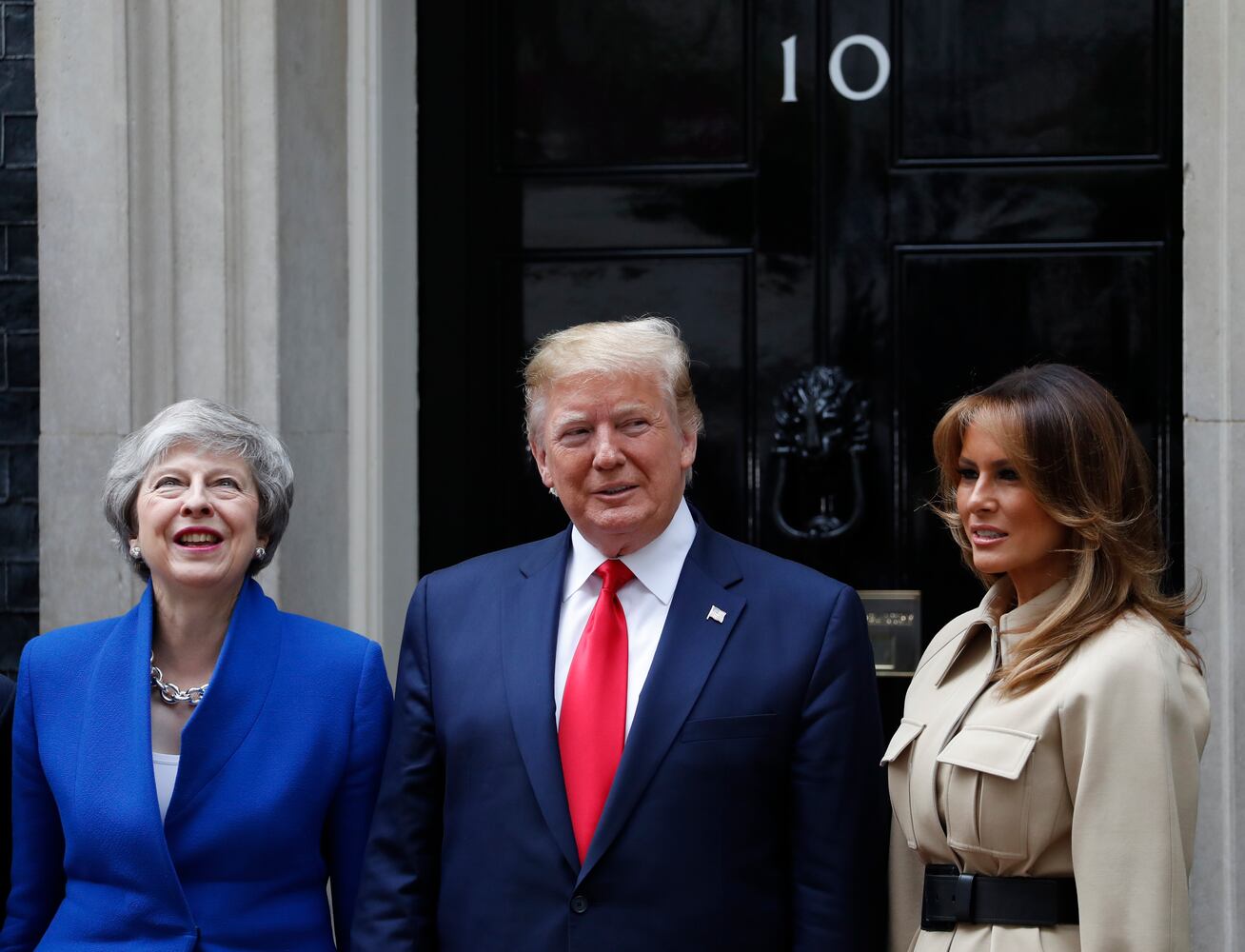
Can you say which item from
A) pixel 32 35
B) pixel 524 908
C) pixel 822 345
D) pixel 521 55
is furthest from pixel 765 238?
pixel 524 908

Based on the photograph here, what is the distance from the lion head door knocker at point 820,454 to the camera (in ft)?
14.5

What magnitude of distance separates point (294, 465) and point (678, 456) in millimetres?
1754

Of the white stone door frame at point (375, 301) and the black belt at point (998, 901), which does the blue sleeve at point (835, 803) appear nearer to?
the black belt at point (998, 901)

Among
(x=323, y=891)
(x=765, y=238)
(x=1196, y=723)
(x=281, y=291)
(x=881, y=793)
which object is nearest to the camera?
(x=1196, y=723)

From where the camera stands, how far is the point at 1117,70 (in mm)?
4316

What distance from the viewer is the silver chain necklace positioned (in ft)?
9.77

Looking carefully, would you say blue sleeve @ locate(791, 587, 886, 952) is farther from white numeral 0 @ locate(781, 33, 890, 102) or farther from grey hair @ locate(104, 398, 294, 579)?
white numeral 0 @ locate(781, 33, 890, 102)

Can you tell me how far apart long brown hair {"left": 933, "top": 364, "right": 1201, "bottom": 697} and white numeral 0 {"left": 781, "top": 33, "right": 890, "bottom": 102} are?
6.63 feet

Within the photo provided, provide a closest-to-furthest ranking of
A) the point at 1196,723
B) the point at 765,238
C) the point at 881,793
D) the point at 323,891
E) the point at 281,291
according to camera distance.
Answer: the point at 1196,723 < the point at 881,793 < the point at 323,891 < the point at 281,291 < the point at 765,238

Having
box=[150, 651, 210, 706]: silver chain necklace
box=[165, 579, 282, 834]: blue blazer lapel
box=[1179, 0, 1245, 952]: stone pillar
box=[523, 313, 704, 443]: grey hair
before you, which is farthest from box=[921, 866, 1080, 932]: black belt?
box=[1179, 0, 1245, 952]: stone pillar

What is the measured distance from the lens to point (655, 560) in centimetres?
283

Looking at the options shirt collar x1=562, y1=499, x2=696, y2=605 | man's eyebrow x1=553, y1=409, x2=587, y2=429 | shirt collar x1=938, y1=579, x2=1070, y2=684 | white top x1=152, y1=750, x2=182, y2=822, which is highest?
man's eyebrow x1=553, y1=409, x2=587, y2=429

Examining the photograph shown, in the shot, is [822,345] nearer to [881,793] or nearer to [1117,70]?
[1117,70]

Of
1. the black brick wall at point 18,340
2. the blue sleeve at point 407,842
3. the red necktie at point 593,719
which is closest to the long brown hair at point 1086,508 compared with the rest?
the red necktie at point 593,719
